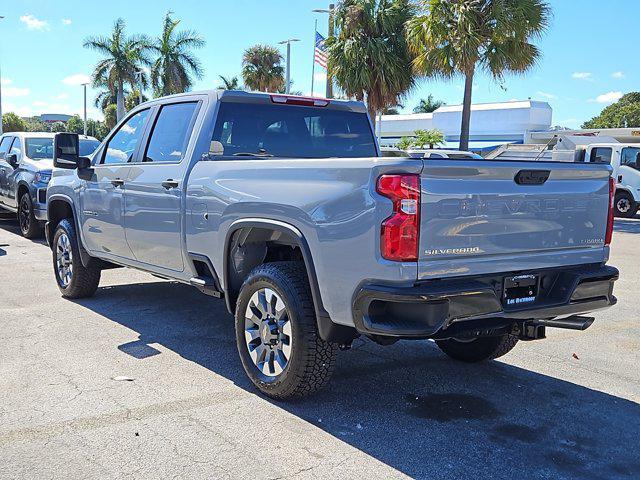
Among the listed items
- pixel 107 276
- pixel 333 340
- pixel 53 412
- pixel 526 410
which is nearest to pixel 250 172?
pixel 333 340

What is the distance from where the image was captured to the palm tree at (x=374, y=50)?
21.2 m

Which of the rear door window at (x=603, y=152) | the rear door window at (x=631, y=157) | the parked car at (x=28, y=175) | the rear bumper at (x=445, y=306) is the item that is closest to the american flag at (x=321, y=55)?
the rear door window at (x=603, y=152)

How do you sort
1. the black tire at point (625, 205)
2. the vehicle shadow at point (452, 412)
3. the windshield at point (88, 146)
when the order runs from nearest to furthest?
the vehicle shadow at point (452, 412) → the windshield at point (88, 146) → the black tire at point (625, 205)

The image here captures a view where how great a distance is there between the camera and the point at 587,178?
163 inches

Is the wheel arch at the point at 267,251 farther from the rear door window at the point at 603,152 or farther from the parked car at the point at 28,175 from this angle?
the rear door window at the point at 603,152

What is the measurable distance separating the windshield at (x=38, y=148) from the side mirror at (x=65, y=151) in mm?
6006

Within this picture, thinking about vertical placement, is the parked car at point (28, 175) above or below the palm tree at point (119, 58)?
below

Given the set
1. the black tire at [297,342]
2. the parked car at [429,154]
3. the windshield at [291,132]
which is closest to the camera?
the black tire at [297,342]

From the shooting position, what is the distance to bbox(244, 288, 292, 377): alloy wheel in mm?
4121

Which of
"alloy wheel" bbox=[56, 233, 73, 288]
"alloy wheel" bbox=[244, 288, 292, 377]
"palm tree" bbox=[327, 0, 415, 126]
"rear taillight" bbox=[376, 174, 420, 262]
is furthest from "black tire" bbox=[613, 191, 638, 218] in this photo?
"rear taillight" bbox=[376, 174, 420, 262]

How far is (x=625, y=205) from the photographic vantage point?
19625 millimetres

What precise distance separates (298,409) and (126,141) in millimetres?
3238

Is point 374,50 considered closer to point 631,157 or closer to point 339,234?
point 631,157

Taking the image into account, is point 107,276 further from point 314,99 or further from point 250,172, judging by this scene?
point 250,172
